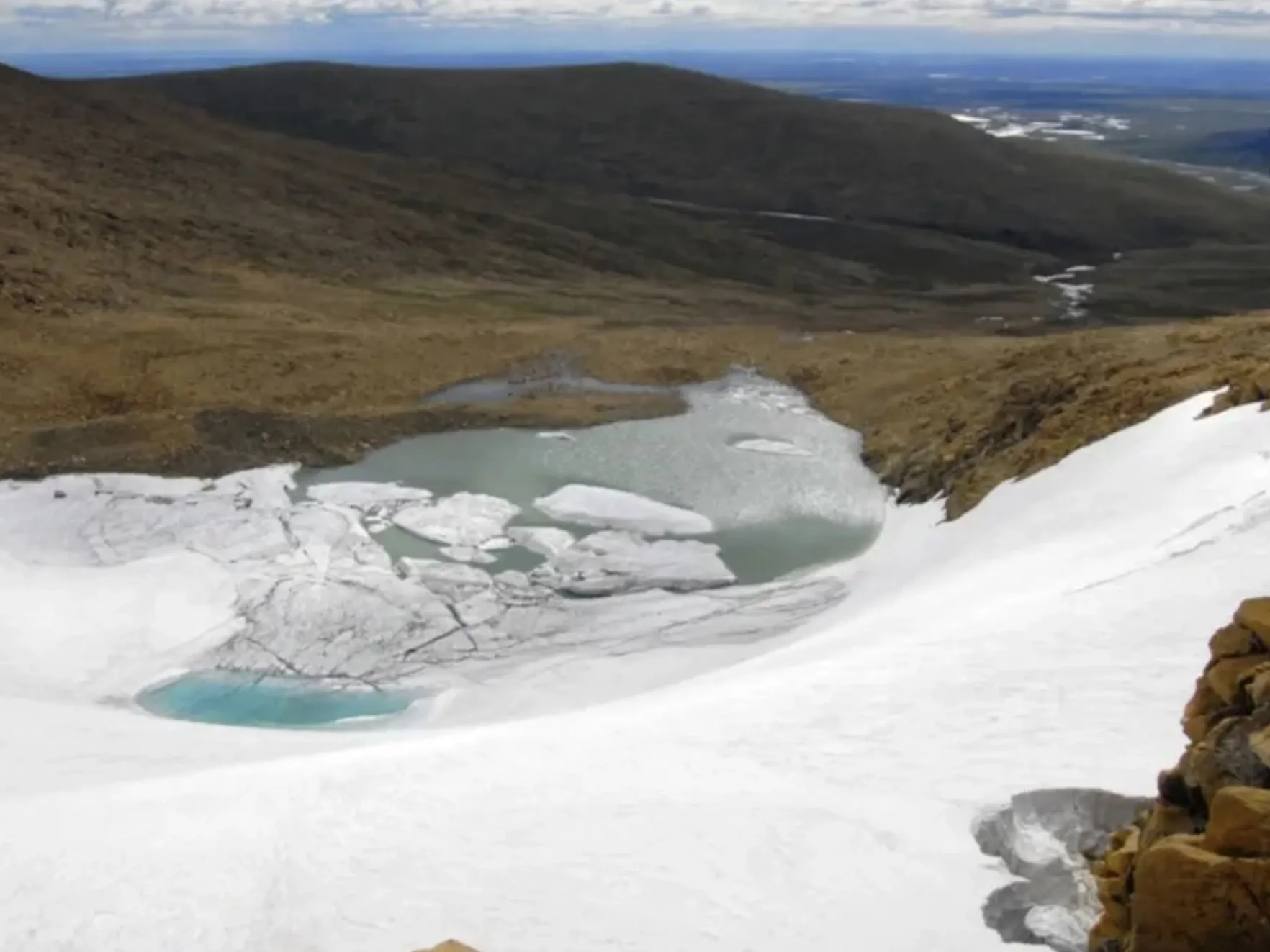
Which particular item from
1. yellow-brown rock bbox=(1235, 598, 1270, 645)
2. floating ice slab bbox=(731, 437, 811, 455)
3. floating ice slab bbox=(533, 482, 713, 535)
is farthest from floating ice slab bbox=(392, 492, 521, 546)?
yellow-brown rock bbox=(1235, 598, 1270, 645)

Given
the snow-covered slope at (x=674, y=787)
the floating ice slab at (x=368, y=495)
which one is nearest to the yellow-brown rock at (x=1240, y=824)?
the snow-covered slope at (x=674, y=787)

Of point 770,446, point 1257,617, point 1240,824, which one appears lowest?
point 770,446

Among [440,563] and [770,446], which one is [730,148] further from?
[440,563]

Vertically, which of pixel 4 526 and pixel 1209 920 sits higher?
pixel 1209 920

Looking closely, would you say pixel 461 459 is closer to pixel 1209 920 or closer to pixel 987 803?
pixel 987 803

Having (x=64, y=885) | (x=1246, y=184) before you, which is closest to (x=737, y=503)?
(x=64, y=885)

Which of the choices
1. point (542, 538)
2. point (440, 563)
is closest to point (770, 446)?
point (542, 538)

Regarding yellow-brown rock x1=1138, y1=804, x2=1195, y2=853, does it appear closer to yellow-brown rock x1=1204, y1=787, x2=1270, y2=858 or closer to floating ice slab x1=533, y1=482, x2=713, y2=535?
yellow-brown rock x1=1204, y1=787, x2=1270, y2=858
